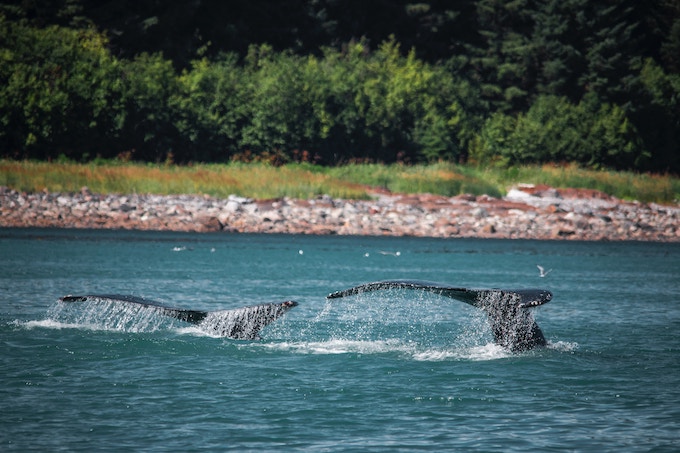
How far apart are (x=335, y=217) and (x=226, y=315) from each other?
Result: 127 feet

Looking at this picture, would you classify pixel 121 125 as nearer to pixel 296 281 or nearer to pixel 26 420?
pixel 296 281

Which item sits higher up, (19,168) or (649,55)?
(649,55)

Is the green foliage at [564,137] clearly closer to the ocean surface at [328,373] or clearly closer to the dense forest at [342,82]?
the dense forest at [342,82]

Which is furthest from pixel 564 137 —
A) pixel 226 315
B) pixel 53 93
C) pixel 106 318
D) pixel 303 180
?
pixel 226 315

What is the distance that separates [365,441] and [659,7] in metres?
111

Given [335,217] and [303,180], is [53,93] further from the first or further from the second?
[335,217]

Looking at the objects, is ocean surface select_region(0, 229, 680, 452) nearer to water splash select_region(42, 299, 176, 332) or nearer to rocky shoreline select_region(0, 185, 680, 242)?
water splash select_region(42, 299, 176, 332)

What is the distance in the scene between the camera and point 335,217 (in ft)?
188

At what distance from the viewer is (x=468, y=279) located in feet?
119

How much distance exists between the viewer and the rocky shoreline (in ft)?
180

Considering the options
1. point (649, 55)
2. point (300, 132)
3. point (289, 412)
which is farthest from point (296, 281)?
point (649, 55)

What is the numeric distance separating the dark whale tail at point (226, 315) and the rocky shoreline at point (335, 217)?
35.1 m

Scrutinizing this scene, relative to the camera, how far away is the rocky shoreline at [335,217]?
54.8 meters

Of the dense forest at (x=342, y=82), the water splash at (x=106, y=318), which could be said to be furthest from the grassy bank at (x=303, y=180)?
the water splash at (x=106, y=318)
